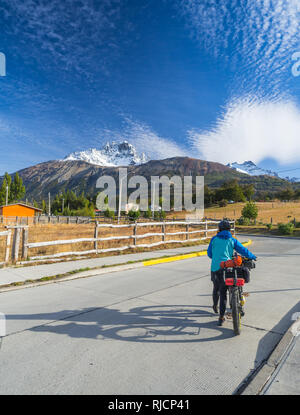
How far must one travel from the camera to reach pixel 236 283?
412 cm

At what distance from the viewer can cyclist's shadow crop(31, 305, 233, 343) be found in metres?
3.95

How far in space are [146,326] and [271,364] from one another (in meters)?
1.85

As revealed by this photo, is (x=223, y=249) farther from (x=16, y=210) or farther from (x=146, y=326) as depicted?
(x=16, y=210)

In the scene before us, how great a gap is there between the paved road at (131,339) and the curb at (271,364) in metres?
0.12

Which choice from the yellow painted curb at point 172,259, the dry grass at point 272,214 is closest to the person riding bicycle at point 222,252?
the yellow painted curb at point 172,259

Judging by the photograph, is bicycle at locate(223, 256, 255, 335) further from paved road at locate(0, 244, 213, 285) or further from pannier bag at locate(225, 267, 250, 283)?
paved road at locate(0, 244, 213, 285)

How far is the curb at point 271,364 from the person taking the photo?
2.67m

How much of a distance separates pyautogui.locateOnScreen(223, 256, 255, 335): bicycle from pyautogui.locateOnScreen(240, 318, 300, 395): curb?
0.62m

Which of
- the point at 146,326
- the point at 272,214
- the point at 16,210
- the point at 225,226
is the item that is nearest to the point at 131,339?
the point at 146,326

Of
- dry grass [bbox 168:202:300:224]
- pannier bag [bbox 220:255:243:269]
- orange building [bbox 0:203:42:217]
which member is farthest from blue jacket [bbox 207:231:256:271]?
orange building [bbox 0:203:42:217]

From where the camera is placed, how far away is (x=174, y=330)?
4.19 meters
